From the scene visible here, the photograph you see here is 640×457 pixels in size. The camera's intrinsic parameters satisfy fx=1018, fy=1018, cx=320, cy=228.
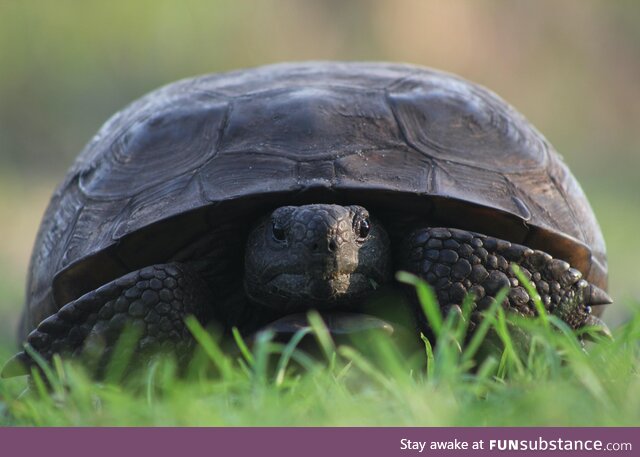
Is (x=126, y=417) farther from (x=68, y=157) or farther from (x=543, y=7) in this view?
(x=543, y=7)

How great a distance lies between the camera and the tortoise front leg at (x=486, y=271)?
3.36m

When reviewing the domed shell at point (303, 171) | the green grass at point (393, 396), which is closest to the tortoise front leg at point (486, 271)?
the domed shell at point (303, 171)

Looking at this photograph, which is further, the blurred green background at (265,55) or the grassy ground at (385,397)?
the blurred green background at (265,55)

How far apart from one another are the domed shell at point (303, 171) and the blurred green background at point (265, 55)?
387 inches

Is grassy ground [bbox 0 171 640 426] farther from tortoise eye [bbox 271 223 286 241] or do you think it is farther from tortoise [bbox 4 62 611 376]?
tortoise eye [bbox 271 223 286 241]

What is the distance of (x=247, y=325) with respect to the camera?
11.9 feet

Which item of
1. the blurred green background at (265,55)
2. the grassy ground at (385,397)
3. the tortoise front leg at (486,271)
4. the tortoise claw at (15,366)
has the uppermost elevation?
the grassy ground at (385,397)

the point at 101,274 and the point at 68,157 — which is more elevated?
the point at 101,274

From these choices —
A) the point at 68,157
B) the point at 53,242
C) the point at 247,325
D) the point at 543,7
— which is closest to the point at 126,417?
the point at 247,325

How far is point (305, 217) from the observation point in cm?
321
